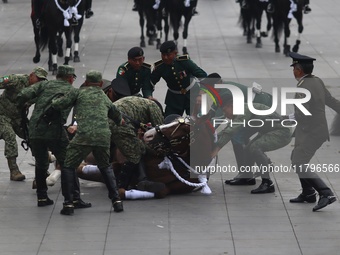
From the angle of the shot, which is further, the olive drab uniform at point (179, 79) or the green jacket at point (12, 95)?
the olive drab uniform at point (179, 79)

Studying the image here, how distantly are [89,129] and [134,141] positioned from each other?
86 centimetres

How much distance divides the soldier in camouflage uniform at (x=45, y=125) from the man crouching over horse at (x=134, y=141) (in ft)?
1.99

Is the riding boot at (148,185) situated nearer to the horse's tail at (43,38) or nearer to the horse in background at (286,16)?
the horse's tail at (43,38)

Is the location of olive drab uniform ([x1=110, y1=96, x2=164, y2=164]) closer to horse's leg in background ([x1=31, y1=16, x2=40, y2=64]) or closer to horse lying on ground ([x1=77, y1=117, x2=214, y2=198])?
horse lying on ground ([x1=77, y1=117, x2=214, y2=198])

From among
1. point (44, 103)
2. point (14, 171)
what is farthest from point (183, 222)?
point (14, 171)

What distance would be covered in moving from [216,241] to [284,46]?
12.0 m

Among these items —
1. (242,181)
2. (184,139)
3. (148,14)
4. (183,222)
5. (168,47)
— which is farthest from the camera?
(148,14)

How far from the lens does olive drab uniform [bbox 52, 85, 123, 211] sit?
1049cm

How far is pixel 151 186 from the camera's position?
11211 mm

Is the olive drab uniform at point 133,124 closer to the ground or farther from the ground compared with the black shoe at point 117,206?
farther from the ground

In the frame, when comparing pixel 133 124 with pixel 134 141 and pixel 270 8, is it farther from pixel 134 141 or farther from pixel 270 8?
pixel 270 8

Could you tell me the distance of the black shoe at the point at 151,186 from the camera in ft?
36.8

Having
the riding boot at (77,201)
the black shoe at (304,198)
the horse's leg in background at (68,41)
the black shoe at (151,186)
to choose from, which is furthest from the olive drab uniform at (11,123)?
the horse's leg in background at (68,41)

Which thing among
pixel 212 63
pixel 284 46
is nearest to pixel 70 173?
pixel 212 63
